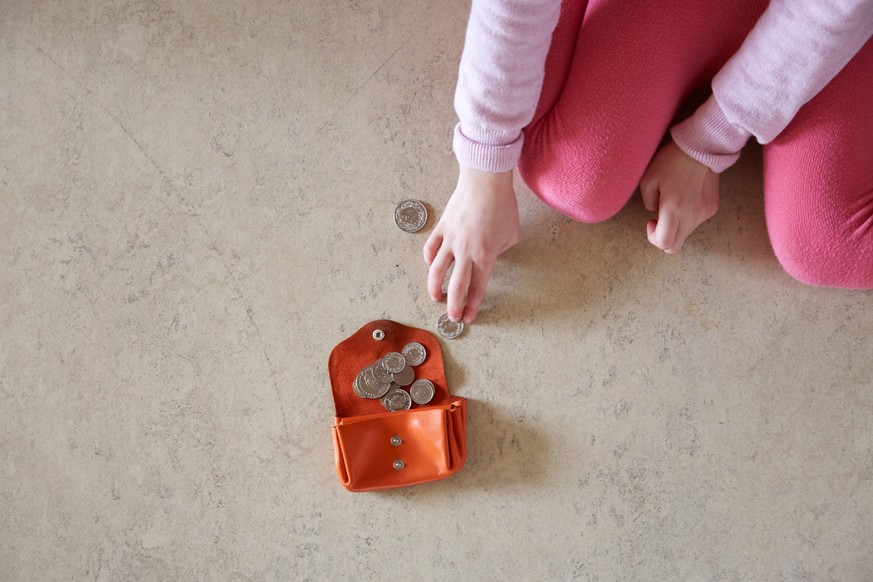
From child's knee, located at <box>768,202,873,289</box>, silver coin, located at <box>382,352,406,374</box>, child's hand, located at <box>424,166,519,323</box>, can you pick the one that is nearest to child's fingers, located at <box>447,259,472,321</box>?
child's hand, located at <box>424,166,519,323</box>

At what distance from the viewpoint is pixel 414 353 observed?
49.9 inches

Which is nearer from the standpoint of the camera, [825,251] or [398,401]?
[825,251]

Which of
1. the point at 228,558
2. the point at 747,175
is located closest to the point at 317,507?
the point at 228,558

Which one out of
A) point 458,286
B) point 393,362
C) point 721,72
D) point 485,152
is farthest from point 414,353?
point 721,72

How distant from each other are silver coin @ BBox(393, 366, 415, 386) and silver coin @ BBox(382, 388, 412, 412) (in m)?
0.02

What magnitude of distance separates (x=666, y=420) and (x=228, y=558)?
0.79 meters

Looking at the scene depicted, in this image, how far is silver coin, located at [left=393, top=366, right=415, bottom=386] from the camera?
1.26m

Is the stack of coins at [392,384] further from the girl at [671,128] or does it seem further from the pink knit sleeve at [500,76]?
the pink knit sleeve at [500,76]

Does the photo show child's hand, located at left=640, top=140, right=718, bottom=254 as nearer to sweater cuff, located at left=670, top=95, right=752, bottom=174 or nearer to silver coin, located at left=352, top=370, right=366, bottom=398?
sweater cuff, located at left=670, top=95, right=752, bottom=174

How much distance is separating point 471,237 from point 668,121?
14.2 inches

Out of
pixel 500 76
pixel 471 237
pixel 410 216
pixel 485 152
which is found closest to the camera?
pixel 500 76

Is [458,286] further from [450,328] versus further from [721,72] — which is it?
[721,72]

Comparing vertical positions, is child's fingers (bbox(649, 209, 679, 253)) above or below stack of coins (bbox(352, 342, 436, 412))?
above

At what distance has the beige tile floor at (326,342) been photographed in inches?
49.4
